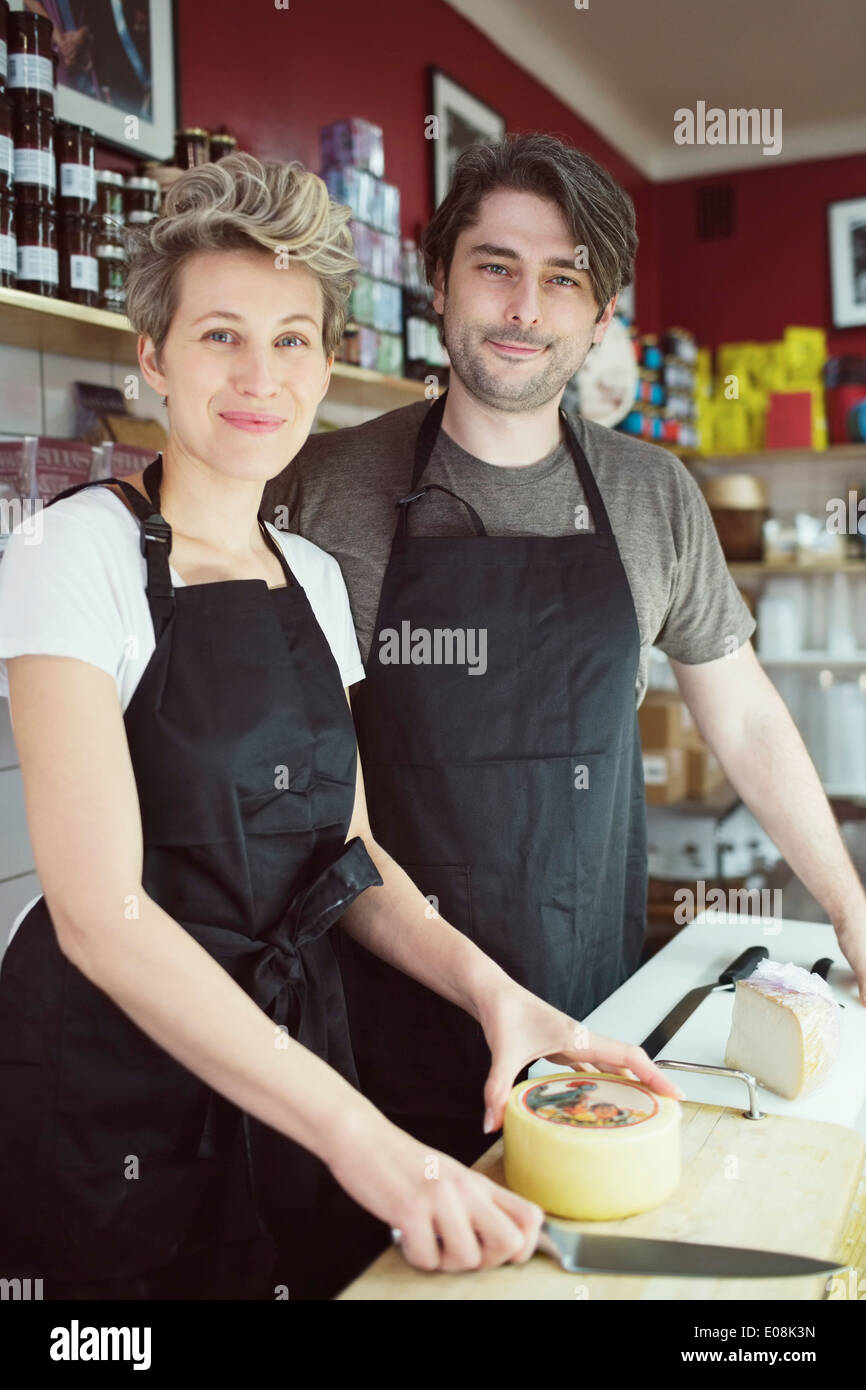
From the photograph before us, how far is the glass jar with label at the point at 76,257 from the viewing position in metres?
1.86

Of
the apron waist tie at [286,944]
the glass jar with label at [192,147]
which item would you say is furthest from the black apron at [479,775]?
the glass jar with label at [192,147]

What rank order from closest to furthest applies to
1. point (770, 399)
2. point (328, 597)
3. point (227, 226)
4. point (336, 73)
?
point (227, 226)
point (328, 597)
point (336, 73)
point (770, 399)

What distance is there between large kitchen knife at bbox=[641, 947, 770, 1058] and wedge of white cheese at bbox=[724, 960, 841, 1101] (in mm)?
84

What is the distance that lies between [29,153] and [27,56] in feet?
0.45

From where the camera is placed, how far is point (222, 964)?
1.12 m

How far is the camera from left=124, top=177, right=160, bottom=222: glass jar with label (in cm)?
204

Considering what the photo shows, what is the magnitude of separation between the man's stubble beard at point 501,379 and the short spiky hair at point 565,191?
4.2 inches

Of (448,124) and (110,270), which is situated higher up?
(448,124)

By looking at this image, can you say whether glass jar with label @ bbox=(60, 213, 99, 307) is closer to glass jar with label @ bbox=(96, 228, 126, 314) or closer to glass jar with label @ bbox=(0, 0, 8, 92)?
glass jar with label @ bbox=(96, 228, 126, 314)

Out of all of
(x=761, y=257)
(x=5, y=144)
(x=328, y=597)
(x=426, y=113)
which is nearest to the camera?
(x=328, y=597)

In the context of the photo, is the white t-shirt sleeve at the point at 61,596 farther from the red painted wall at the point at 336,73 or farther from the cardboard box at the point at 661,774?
the cardboard box at the point at 661,774

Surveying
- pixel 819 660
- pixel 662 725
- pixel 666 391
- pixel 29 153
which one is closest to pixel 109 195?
pixel 29 153

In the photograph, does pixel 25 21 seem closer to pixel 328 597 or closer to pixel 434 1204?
pixel 328 597
